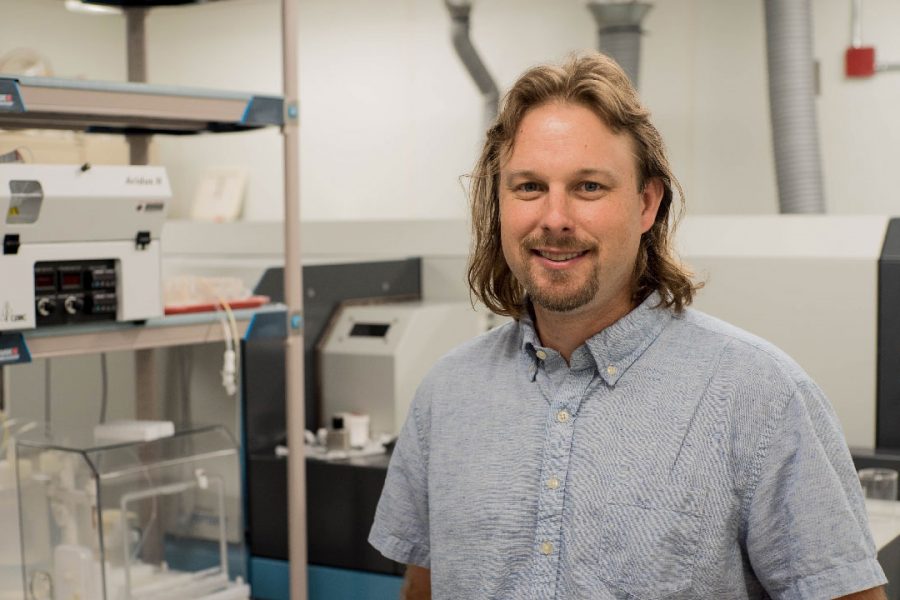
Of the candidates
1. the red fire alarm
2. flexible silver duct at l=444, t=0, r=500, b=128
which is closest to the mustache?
flexible silver duct at l=444, t=0, r=500, b=128

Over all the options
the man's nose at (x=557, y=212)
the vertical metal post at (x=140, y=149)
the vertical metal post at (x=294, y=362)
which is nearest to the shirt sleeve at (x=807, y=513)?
the man's nose at (x=557, y=212)

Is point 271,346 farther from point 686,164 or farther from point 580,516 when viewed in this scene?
point 686,164

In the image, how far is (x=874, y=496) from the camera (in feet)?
6.87

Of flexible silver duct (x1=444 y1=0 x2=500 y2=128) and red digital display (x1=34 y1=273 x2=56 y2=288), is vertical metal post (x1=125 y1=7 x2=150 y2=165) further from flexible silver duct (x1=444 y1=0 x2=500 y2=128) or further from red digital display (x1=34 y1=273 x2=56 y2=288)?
flexible silver duct (x1=444 y1=0 x2=500 y2=128)

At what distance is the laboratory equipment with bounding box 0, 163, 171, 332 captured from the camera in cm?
173

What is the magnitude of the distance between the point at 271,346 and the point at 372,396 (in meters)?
0.24

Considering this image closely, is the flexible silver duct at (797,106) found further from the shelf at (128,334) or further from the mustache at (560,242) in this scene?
the mustache at (560,242)

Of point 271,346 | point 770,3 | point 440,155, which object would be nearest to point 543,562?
point 271,346

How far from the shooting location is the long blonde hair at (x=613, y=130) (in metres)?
1.13

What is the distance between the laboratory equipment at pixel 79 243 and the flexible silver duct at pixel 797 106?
1781 mm

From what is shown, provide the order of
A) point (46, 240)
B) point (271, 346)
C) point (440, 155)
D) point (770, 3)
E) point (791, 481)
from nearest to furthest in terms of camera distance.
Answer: point (791, 481) < point (46, 240) < point (271, 346) < point (770, 3) < point (440, 155)

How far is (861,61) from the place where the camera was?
10.9ft

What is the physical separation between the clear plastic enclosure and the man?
3.26ft

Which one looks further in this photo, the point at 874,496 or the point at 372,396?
the point at 372,396
